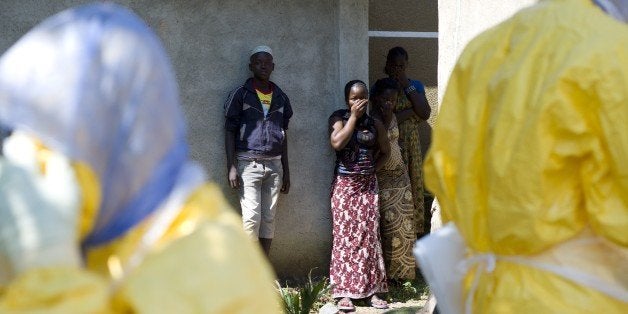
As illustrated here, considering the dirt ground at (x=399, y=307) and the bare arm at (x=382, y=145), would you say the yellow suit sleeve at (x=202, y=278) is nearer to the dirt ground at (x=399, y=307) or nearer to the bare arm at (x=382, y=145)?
the dirt ground at (x=399, y=307)

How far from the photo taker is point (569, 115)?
243cm

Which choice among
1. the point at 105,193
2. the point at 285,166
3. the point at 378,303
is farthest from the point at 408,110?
the point at 105,193

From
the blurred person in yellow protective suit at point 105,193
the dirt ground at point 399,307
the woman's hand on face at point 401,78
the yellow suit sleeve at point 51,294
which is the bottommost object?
the dirt ground at point 399,307

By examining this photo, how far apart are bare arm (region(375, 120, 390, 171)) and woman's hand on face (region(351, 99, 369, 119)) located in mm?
136

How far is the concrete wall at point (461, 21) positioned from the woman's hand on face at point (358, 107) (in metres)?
0.57

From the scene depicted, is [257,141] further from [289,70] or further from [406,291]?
[406,291]

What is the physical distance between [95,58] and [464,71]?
1.38 m

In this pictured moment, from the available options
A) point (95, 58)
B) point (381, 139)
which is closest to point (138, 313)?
point (95, 58)

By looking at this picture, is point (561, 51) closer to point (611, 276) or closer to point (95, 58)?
point (611, 276)

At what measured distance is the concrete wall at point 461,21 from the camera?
5.52 m

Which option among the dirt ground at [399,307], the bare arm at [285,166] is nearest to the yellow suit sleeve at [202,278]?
the dirt ground at [399,307]

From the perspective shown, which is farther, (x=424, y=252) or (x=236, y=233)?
(x=424, y=252)

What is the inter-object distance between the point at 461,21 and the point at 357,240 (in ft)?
5.57

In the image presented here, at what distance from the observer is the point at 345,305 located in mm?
6367
